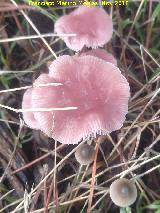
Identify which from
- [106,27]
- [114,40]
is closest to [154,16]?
[114,40]

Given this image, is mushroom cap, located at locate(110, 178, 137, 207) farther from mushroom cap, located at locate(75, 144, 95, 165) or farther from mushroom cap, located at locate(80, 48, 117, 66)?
mushroom cap, located at locate(80, 48, 117, 66)

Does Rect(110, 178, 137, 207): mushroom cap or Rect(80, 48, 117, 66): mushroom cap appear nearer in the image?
A: Rect(110, 178, 137, 207): mushroom cap

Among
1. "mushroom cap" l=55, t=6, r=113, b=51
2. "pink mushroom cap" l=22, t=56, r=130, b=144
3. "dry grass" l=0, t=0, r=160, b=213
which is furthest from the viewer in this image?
"dry grass" l=0, t=0, r=160, b=213

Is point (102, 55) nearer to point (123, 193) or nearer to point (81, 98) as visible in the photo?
point (81, 98)

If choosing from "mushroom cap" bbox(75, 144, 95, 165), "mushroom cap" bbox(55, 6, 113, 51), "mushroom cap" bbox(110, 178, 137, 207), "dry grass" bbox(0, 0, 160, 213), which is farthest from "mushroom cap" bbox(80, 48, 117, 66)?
"mushroom cap" bbox(110, 178, 137, 207)

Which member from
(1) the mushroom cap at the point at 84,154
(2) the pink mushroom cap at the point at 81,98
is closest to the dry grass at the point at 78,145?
(1) the mushroom cap at the point at 84,154

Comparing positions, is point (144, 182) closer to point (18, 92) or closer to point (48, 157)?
point (48, 157)
